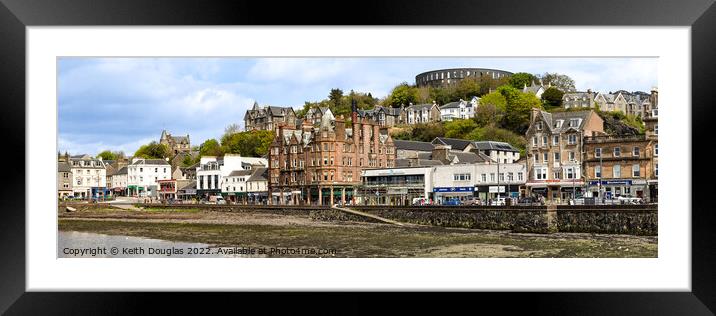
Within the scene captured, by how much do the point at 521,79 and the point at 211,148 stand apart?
5545 millimetres

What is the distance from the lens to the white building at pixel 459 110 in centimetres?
1250

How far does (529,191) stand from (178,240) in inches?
285

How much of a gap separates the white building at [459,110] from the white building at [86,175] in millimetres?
6358

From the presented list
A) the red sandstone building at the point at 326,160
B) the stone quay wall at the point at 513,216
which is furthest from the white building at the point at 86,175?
the red sandstone building at the point at 326,160

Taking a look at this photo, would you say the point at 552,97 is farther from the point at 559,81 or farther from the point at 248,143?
the point at 248,143

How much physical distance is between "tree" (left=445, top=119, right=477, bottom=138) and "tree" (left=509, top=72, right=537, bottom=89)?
1690 millimetres

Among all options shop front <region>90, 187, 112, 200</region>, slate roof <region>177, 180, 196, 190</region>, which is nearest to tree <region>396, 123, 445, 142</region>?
slate roof <region>177, 180, 196, 190</region>

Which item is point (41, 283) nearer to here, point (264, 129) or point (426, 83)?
point (426, 83)

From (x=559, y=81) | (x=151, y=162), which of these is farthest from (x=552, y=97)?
(x=151, y=162)

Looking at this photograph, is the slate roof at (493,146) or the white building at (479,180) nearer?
the slate roof at (493,146)

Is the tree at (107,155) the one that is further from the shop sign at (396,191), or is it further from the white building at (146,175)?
the shop sign at (396,191)

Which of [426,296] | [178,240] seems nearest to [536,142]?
[178,240]
